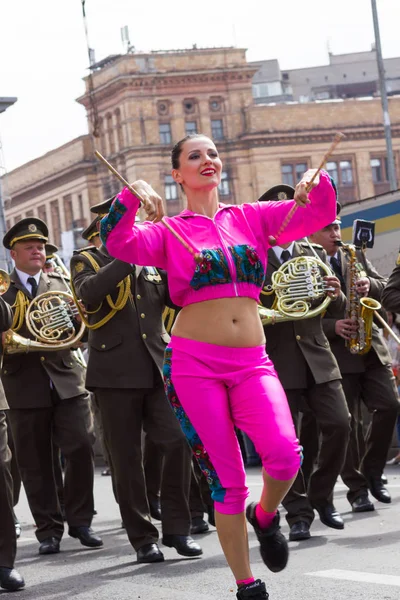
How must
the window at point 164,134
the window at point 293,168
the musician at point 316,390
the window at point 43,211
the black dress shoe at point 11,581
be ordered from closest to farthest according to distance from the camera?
1. the black dress shoe at point 11,581
2. the musician at point 316,390
3. the window at point 164,134
4. the window at point 293,168
5. the window at point 43,211

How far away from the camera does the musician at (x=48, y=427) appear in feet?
35.0

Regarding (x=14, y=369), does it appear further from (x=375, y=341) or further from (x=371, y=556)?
(x=371, y=556)

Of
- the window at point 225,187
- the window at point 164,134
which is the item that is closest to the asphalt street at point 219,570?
the window at point 225,187

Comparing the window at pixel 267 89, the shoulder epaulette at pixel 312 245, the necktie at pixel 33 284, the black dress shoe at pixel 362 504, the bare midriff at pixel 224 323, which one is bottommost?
the black dress shoe at pixel 362 504

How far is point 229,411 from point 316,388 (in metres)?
3.55

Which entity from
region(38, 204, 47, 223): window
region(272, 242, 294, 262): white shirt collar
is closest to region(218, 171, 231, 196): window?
region(38, 204, 47, 223): window

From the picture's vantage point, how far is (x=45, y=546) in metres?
10.4

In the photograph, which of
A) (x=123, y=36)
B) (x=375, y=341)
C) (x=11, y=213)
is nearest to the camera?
(x=375, y=341)

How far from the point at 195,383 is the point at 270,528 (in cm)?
75

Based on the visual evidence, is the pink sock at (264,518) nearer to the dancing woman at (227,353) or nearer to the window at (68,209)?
the dancing woman at (227,353)

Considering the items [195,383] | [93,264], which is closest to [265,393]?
[195,383]

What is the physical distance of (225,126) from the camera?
334 ft

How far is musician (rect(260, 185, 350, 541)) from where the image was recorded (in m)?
10.1

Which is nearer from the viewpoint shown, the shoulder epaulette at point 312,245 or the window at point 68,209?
the shoulder epaulette at point 312,245
